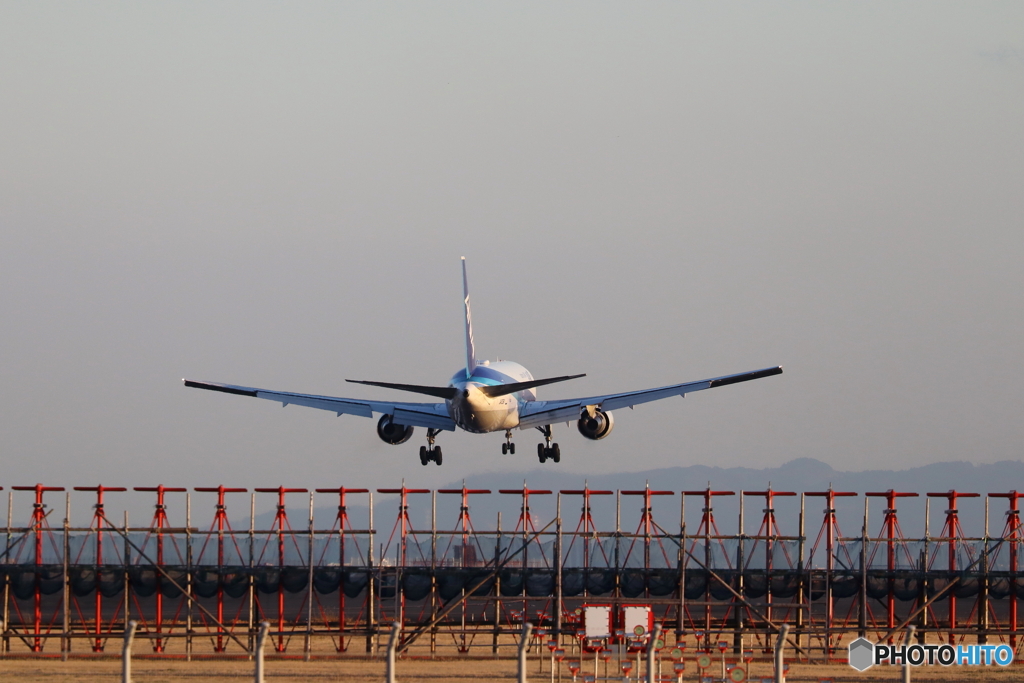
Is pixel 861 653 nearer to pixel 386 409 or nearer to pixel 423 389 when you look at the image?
pixel 423 389

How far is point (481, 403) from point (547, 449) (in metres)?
14.7

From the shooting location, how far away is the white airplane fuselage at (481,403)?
75.0 metres

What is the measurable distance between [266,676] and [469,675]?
772cm

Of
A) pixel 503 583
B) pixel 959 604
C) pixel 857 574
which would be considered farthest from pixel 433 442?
pixel 959 604

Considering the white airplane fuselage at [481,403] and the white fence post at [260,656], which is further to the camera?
the white airplane fuselage at [481,403]

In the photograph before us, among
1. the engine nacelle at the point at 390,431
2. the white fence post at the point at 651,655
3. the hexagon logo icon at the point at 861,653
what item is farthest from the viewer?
the engine nacelle at the point at 390,431

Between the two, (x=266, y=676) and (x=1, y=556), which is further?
(x=1, y=556)

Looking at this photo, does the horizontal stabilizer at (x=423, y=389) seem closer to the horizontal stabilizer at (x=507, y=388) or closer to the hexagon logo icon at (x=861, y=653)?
the horizontal stabilizer at (x=507, y=388)

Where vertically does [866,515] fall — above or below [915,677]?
above

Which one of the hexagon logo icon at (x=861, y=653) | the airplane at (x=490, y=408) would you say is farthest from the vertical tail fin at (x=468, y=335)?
the hexagon logo icon at (x=861, y=653)

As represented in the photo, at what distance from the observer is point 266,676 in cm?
5456

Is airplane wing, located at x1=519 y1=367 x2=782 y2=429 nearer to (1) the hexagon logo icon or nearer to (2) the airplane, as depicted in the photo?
(2) the airplane

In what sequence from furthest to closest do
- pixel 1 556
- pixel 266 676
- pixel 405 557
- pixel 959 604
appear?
pixel 959 604 < pixel 1 556 < pixel 405 557 < pixel 266 676

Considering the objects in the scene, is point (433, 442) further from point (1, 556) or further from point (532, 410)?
point (1, 556)
